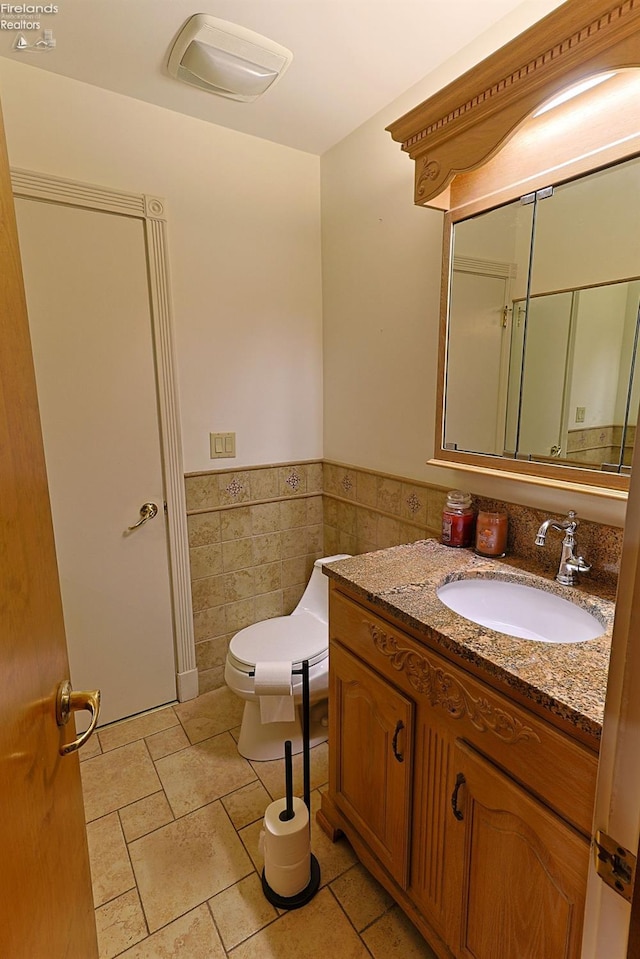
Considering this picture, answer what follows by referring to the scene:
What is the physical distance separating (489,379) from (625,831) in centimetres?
123

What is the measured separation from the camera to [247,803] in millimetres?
1625

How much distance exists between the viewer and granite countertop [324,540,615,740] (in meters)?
0.78

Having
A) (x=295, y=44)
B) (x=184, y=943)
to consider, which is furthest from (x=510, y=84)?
(x=184, y=943)

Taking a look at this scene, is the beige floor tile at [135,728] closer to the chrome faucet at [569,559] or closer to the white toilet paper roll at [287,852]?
the white toilet paper roll at [287,852]

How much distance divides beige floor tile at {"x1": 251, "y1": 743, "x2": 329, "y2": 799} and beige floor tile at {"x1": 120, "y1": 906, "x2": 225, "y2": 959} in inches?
17.1

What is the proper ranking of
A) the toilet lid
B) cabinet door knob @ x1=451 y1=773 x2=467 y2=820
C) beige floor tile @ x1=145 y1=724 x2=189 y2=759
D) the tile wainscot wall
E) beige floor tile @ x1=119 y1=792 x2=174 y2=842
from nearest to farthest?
cabinet door knob @ x1=451 y1=773 x2=467 y2=820
beige floor tile @ x1=119 y1=792 x2=174 y2=842
the toilet lid
beige floor tile @ x1=145 y1=724 x2=189 y2=759
the tile wainscot wall

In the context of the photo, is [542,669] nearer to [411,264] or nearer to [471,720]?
[471,720]

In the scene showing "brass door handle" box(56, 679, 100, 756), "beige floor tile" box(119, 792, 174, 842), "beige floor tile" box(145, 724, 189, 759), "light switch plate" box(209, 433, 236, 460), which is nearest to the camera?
"brass door handle" box(56, 679, 100, 756)

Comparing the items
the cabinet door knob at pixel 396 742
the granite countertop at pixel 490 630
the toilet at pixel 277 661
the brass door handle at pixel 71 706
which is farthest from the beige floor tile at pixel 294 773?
the brass door handle at pixel 71 706

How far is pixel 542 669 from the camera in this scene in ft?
2.76

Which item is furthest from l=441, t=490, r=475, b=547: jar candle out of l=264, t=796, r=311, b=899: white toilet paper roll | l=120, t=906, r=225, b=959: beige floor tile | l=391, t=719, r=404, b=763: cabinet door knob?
l=120, t=906, r=225, b=959: beige floor tile

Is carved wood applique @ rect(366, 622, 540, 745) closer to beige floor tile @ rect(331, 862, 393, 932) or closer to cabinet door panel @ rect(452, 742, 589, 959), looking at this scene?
cabinet door panel @ rect(452, 742, 589, 959)

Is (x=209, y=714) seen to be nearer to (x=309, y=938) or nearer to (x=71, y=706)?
(x=309, y=938)

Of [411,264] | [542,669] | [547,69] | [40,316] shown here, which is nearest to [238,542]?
[40,316]
